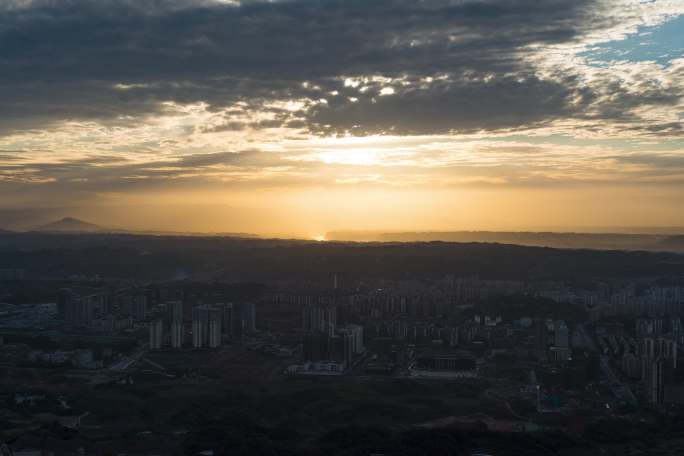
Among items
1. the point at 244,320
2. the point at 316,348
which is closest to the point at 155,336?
the point at 244,320

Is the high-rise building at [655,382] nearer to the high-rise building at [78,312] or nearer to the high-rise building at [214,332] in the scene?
the high-rise building at [214,332]

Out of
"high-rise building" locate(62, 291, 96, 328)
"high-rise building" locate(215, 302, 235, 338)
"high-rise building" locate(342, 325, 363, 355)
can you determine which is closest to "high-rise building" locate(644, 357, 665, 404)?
"high-rise building" locate(342, 325, 363, 355)

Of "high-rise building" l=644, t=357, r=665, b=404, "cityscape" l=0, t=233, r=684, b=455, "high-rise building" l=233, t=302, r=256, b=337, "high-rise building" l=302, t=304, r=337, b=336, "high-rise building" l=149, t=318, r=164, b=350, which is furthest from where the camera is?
"high-rise building" l=302, t=304, r=337, b=336

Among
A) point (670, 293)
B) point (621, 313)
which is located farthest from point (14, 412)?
point (670, 293)

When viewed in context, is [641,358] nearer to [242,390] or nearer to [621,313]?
[242,390]

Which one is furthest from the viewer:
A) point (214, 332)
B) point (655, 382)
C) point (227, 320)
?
point (227, 320)

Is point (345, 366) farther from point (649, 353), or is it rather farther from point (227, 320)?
point (227, 320)

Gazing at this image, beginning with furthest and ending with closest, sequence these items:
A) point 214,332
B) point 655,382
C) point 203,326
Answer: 1. point 203,326
2. point 214,332
3. point 655,382

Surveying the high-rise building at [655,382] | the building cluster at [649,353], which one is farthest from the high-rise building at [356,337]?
the high-rise building at [655,382]

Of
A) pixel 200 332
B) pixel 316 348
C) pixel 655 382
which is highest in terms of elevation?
pixel 200 332

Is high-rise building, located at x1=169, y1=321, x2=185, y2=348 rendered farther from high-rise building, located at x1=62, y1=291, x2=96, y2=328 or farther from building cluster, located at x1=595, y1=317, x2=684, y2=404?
Result: building cluster, located at x1=595, y1=317, x2=684, y2=404

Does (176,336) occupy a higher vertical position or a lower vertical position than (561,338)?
lower
